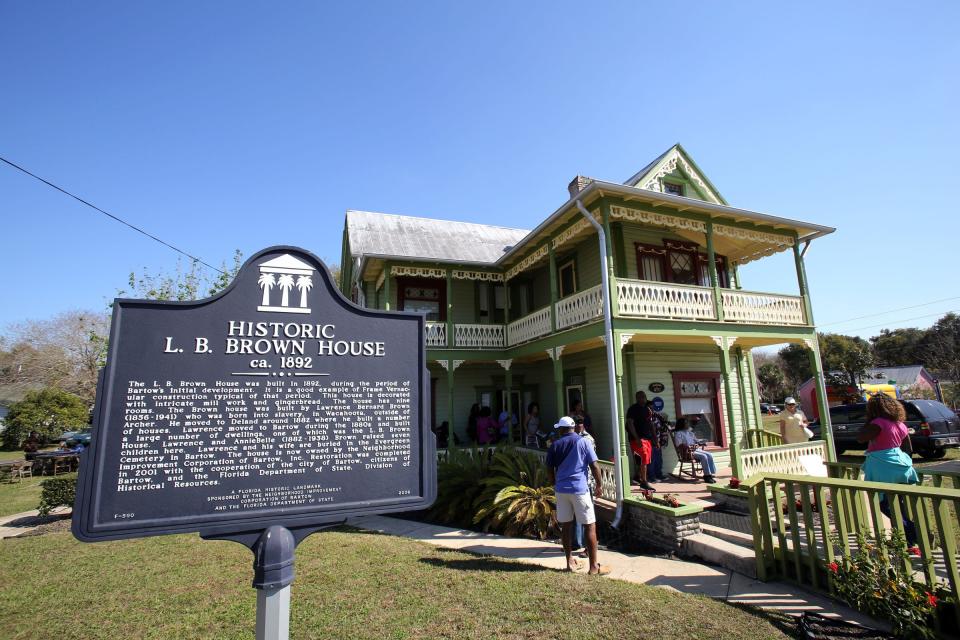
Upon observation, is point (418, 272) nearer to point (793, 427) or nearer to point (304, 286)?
point (793, 427)

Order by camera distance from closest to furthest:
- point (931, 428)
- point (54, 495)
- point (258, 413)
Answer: point (258, 413) < point (54, 495) < point (931, 428)

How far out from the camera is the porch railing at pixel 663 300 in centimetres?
1022

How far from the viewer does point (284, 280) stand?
132 inches

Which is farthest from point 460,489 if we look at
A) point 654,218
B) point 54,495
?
point 54,495

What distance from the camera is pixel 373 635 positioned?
4.37 m

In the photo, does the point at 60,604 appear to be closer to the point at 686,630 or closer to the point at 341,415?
the point at 341,415

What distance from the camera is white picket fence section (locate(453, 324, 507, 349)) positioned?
14.9 metres

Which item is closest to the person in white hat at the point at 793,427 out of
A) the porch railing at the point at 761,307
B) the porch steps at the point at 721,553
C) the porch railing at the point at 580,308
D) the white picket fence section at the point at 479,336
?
the porch railing at the point at 761,307

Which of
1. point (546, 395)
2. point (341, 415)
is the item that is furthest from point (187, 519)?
point (546, 395)

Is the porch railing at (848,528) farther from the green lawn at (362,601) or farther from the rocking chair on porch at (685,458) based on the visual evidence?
the rocking chair on porch at (685,458)

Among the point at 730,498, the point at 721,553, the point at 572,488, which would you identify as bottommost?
the point at 721,553

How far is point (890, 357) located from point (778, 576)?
6262cm

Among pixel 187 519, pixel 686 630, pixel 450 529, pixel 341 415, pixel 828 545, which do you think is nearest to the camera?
pixel 187 519

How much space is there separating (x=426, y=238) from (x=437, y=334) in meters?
4.59
